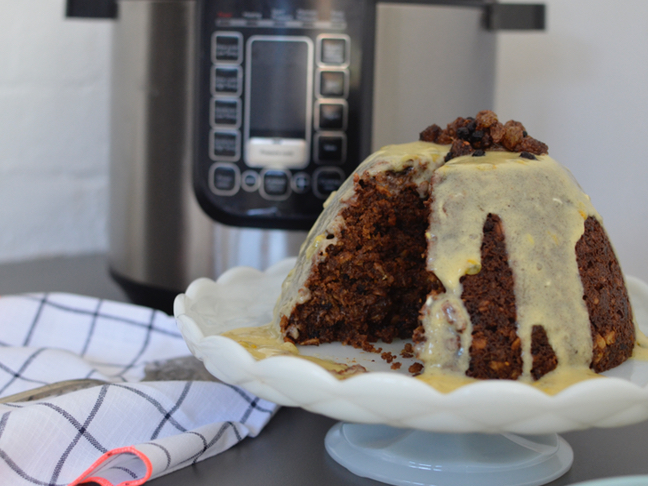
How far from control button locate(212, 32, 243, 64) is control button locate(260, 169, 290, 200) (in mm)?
163

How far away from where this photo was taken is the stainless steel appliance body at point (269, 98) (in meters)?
0.94

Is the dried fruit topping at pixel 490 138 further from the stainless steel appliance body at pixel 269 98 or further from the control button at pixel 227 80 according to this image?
the control button at pixel 227 80

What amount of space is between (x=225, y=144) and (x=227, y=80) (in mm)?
91

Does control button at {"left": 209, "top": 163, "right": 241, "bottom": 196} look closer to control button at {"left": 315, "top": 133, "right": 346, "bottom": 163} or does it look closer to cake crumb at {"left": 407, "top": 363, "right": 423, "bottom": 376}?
control button at {"left": 315, "top": 133, "right": 346, "bottom": 163}

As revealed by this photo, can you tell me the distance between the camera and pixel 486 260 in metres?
0.65

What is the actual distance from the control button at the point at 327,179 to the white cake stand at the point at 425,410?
25cm

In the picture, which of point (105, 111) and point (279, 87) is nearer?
point (279, 87)

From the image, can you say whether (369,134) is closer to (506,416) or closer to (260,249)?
(260,249)

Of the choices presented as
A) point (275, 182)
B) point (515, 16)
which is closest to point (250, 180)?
point (275, 182)

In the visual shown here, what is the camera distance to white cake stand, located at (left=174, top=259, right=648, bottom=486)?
51 centimetres

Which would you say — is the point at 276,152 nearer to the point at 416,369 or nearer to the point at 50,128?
the point at 416,369

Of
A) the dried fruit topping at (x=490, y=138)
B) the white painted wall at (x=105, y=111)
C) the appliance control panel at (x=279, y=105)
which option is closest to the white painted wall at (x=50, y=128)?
the white painted wall at (x=105, y=111)

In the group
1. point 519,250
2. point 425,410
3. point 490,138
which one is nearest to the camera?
point 425,410

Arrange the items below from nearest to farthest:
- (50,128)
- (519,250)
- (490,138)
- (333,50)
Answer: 1. (519,250)
2. (490,138)
3. (333,50)
4. (50,128)
